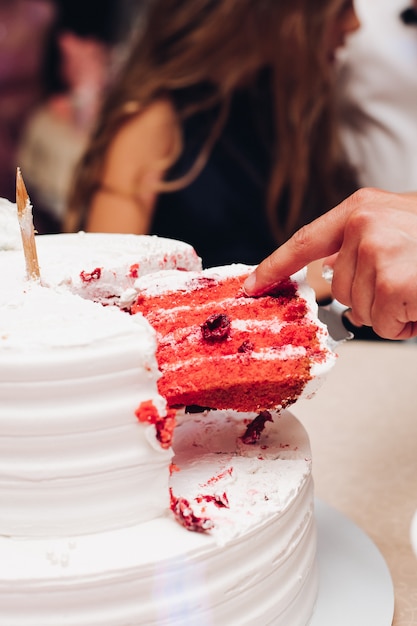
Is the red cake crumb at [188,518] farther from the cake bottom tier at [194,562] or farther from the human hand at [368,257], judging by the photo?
the human hand at [368,257]

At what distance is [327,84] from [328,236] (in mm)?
1651

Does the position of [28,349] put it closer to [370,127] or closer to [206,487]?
[206,487]

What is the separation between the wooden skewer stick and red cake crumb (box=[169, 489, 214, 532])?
39 cm

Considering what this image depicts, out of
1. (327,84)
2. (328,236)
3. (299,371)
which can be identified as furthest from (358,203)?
(327,84)

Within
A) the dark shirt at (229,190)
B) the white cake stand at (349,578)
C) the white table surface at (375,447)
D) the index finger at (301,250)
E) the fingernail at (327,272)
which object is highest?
the index finger at (301,250)

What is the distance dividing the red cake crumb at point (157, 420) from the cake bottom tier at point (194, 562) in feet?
0.32

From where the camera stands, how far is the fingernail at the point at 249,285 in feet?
3.72

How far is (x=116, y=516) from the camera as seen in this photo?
916mm

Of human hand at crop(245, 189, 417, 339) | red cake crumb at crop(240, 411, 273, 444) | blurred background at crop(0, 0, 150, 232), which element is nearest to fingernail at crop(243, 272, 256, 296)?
human hand at crop(245, 189, 417, 339)

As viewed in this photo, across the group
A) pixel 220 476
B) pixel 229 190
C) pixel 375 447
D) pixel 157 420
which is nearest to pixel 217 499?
pixel 220 476

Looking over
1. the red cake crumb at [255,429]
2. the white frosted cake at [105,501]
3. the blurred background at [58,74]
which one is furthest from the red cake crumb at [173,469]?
the blurred background at [58,74]

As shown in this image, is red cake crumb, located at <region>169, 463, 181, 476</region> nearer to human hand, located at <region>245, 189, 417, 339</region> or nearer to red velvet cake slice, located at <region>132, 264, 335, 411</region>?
red velvet cake slice, located at <region>132, 264, 335, 411</region>

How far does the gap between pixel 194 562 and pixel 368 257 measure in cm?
51

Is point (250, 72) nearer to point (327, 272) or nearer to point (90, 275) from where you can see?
point (327, 272)
